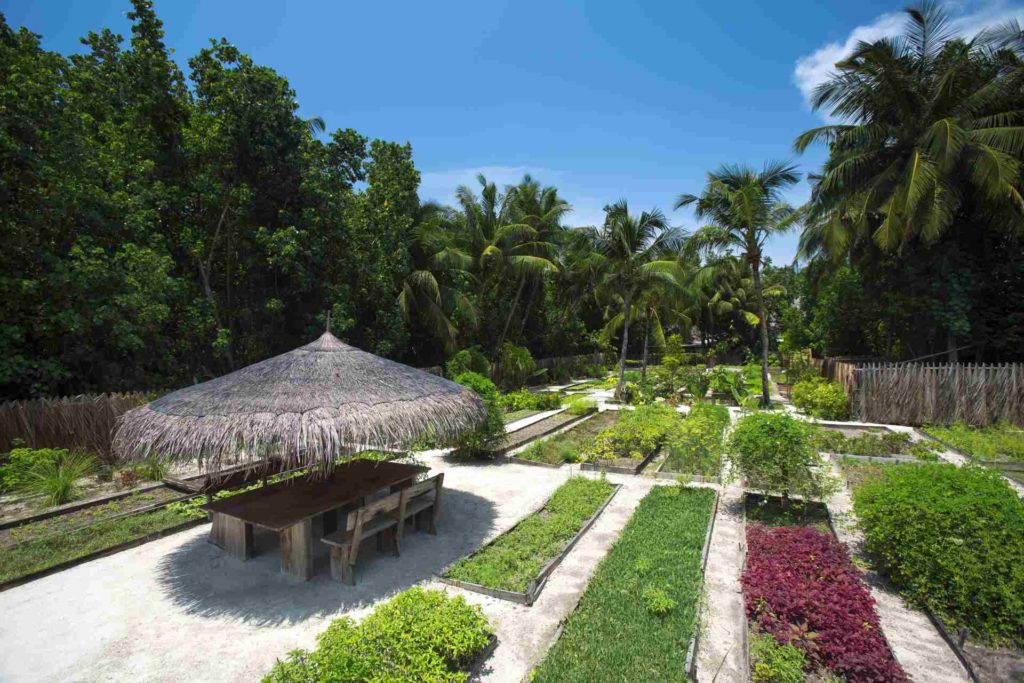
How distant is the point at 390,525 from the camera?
19.7 feet

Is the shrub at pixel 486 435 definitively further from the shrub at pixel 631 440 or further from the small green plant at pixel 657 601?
the small green plant at pixel 657 601

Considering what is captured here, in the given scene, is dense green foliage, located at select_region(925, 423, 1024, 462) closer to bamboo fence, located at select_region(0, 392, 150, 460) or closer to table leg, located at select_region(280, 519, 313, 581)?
table leg, located at select_region(280, 519, 313, 581)

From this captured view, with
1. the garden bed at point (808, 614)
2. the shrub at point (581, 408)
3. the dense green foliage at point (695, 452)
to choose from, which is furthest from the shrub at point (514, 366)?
the garden bed at point (808, 614)

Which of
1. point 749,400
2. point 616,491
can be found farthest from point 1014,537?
point 749,400

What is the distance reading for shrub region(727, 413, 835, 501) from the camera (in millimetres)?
7078

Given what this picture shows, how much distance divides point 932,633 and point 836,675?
1.48 meters

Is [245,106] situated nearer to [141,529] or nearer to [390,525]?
[141,529]

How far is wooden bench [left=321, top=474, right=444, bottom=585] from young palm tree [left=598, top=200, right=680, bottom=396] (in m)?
13.7

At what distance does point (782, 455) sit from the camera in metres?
7.08

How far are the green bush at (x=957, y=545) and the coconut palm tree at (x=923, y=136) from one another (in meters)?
12.7

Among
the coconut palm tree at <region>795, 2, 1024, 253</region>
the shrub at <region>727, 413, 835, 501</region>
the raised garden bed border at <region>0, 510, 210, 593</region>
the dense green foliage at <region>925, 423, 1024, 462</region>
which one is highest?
the coconut palm tree at <region>795, 2, 1024, 253</region>

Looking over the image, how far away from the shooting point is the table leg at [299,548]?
5.49m

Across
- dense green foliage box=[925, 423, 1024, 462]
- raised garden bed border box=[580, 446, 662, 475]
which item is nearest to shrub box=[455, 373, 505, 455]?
raised garden bed border box=[580, 446, 662, 475]

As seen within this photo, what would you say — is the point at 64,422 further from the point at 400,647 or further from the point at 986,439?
the point at 986,439
